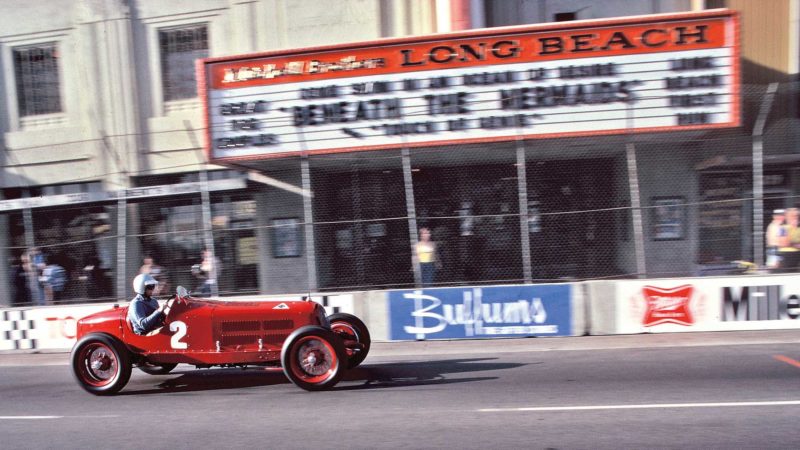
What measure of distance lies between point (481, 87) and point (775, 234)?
19.4 feet

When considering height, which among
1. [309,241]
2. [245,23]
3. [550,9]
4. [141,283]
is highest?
[245,23]

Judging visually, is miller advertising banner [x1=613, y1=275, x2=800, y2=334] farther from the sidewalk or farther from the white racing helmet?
the white racing helmet

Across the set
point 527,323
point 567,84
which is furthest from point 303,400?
point 567,84

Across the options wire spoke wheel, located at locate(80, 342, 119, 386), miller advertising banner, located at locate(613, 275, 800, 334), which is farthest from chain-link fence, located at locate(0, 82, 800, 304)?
wire spoke wheel, located at locate(80, 342, 119, 386)

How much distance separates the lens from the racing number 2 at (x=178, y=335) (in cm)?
759

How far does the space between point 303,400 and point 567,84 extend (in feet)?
26.3

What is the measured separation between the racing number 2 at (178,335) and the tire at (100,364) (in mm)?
589

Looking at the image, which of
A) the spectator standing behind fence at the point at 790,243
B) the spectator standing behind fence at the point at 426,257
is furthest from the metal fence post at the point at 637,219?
the spectator standing behind fence at the point at 426,257

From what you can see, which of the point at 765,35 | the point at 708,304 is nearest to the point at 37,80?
the point at 708,304

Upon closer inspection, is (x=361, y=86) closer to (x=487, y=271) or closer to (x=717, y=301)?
(x=487, y=271)

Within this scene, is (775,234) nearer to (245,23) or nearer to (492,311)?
(492,311)

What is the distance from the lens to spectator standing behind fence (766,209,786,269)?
1088cm

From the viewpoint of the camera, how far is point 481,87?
12031 millimetres

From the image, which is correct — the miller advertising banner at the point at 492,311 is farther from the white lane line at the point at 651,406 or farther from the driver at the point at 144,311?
the driver at the point at 144,311
